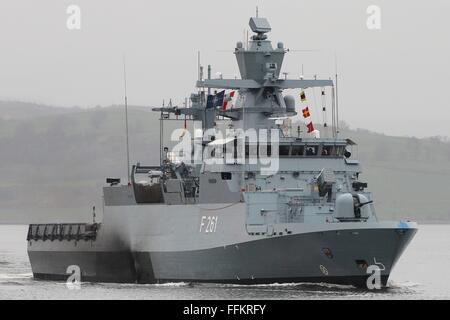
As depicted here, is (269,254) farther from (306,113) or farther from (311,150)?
(306,113)

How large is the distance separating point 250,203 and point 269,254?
222 centimetres

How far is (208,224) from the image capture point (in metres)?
52.0

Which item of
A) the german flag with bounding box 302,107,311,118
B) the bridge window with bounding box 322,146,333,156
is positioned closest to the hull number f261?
the bridge window with bounding box 322,146,333,156

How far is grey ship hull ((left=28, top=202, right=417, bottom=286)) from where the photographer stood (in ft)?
158

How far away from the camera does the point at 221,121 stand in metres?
55.6

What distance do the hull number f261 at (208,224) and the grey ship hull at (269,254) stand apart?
28cm

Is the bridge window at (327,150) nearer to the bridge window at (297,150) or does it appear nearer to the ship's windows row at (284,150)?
the ship's windows row at (284,150)

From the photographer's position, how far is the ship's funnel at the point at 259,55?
2152 inches

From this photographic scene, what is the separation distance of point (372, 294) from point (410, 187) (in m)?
117

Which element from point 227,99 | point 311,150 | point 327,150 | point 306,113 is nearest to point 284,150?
point 311,150

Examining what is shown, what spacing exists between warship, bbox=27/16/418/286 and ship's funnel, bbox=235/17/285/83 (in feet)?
0.14

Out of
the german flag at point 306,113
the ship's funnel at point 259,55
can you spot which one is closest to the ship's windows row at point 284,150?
the german flag at point 306,113
